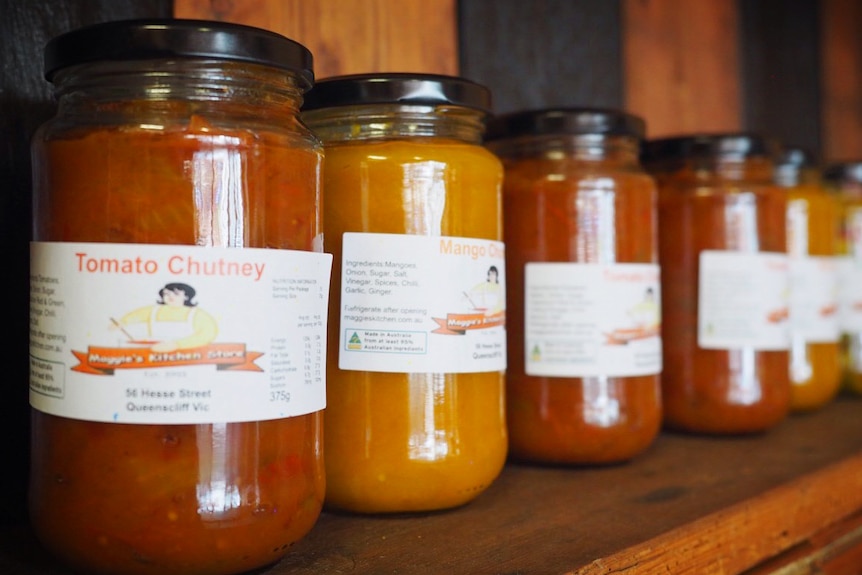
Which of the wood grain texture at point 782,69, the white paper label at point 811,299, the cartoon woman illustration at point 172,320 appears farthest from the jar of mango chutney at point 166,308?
the wood grain texture at point 782,69

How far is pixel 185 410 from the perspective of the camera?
51 centimetres

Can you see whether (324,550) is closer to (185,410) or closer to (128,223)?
(185,410)

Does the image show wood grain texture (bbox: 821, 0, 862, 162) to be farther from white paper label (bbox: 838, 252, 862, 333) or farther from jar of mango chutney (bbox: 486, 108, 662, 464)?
jar of mango chutney (bbox: 486, 108, 662, 464)

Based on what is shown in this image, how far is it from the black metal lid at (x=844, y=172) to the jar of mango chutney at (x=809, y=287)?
0.09 m

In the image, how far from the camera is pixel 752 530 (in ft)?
2.41

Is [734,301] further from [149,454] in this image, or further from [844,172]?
[149,454]

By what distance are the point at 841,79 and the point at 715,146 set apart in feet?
3.39

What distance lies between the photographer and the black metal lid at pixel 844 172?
1.29m

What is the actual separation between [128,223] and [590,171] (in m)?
0.49

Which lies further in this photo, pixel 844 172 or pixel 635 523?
pixel 844 172

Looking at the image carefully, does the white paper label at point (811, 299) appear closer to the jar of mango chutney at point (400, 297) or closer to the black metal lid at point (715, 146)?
the black metal lid at point (715, 146)

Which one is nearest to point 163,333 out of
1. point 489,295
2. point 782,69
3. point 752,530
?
point 489,295

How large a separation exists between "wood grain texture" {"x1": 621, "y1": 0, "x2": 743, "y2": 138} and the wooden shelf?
598 millimetres

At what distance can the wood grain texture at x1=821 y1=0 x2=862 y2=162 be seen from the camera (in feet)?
5.87
